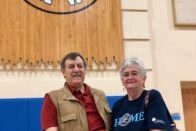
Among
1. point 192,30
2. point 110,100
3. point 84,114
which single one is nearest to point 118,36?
point 110,100

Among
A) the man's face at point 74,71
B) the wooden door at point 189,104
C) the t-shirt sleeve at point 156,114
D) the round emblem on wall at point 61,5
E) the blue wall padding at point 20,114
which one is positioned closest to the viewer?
the t-shirt sleeve at point 156,114

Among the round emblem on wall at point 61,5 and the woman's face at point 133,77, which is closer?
the woman's face at point 133,77

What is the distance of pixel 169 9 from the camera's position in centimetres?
428

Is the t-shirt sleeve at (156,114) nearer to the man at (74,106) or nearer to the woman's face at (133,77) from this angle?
the woman's face at (133,77)

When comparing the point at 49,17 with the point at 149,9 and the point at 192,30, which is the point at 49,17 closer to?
the point at 149,9

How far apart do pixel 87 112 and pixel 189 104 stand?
8.93 feet

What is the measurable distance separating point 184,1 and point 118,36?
3.73 ft

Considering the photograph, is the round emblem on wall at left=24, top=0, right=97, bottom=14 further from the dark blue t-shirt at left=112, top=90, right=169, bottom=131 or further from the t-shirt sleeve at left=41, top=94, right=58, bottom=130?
the dark blue t-shirt at left=112, top=90, right=169, bottom=131

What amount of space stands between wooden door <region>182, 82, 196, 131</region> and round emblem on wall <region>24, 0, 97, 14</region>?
1.74 meters

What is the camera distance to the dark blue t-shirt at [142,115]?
1.73m

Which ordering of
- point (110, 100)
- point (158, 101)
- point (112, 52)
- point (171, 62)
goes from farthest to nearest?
1. point (171, 62)
2. point (112, 52)
3. point (110, 100)
4. point (158, 101)

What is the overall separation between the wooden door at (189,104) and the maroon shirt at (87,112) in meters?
→ 2.55

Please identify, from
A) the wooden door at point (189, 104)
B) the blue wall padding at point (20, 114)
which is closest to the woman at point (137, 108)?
the blue wall padding at point (20, 114)

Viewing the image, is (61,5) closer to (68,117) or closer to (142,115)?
(68,117)
